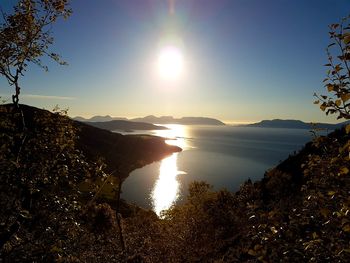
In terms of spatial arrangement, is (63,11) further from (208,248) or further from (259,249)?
(208,248)

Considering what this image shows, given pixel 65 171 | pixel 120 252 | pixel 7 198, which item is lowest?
pixel 120 252

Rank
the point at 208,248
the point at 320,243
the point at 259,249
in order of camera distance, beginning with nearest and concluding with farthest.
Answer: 1. the point at 320,243
2. the point at 259,249
3. the point at 208,248

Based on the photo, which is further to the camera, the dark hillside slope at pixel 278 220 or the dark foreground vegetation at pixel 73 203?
the dark foreground vegetation at pixel 73 203

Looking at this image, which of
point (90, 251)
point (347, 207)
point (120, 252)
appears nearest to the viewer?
point (347, 207)

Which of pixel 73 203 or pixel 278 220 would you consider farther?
pixel 73 203

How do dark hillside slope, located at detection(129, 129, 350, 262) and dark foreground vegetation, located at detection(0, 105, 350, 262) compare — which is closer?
dark hillside slope, located at detection(129, 129, 350, 262)

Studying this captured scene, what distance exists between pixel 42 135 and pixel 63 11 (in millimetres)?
4791

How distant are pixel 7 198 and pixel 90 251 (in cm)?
3830

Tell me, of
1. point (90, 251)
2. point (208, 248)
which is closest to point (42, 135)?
point (208, 248)

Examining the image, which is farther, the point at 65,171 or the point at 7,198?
the point at 65,171

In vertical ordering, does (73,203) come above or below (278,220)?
below

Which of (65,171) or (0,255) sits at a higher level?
(65,171)

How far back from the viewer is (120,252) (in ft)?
160

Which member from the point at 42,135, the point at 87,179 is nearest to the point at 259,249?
the point at 87,179
